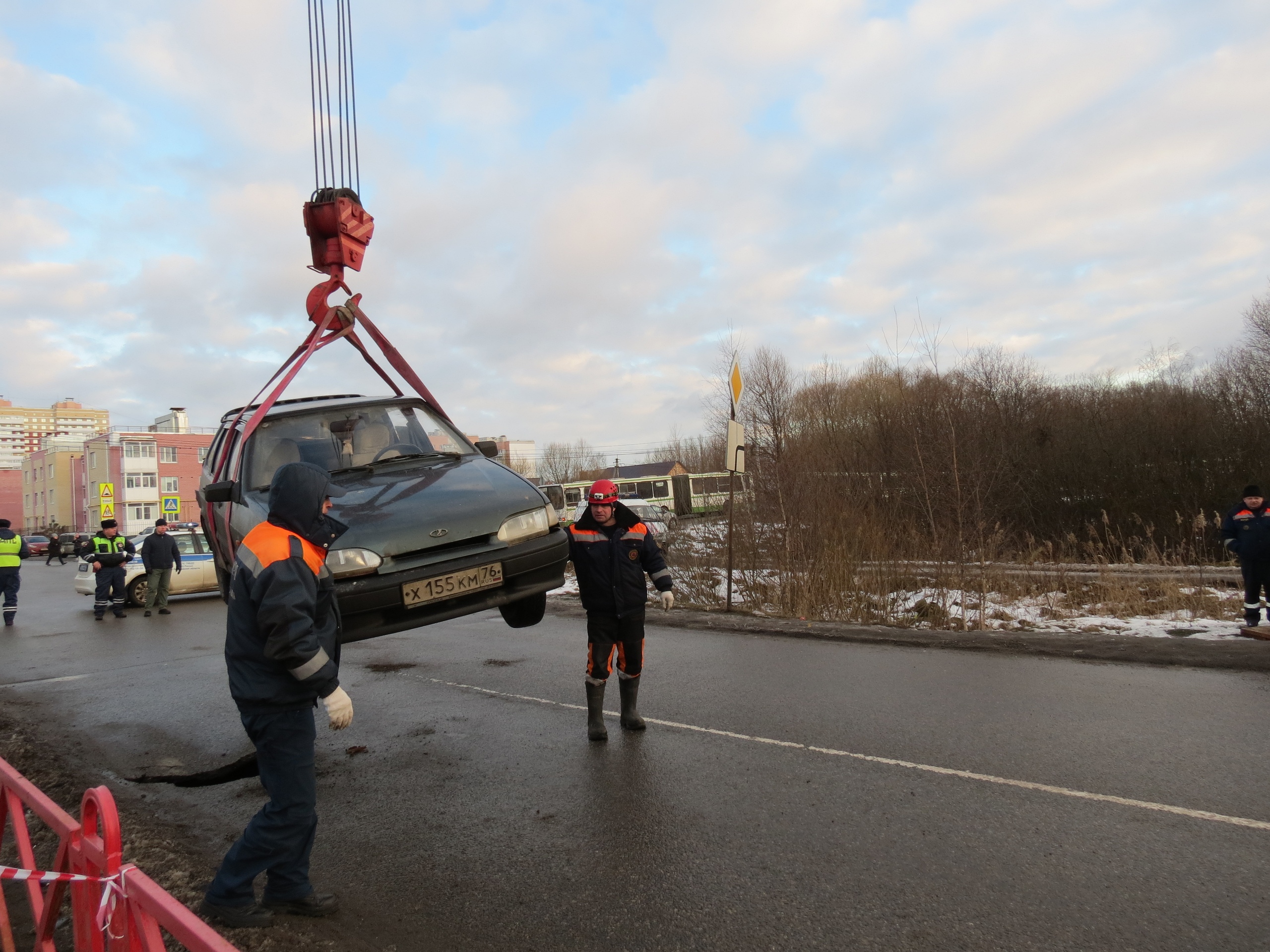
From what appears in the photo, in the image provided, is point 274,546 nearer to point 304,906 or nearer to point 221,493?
point 304,906

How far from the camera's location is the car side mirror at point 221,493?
519 centimetres

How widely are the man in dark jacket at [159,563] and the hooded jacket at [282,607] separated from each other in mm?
14737

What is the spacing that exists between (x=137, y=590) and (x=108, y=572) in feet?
5.99

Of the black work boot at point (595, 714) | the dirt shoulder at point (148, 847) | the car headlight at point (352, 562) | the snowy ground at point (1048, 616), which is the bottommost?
the snowy ground at point (1048, 616)

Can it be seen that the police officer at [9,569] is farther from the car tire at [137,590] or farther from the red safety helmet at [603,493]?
the red safety helmet at [603,493]

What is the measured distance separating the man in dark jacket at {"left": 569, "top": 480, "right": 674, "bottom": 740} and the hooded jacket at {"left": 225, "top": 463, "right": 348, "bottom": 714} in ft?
8.88

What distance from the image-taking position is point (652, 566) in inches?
243

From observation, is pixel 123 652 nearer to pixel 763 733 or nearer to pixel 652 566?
pixel 652 566

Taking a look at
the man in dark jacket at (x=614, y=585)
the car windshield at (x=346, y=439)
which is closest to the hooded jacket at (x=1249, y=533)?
the man in dark jacket at (x=614, y=585)

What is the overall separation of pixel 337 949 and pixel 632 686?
10.6 feet

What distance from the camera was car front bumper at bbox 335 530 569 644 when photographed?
14.6ft


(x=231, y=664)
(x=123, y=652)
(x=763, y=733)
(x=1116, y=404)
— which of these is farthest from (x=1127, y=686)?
(x=1116, y=404)

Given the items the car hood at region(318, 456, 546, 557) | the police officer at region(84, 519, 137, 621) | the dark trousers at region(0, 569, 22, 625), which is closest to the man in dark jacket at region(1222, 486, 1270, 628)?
the car hood at region(318, 456, 546, 557)

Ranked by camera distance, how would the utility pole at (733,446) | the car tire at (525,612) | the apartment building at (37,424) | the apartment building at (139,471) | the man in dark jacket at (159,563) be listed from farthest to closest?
the apartment building at (37,424), the apartment building at (139,471), the man in dark jacket at (159,563), the utility pole at (733,446), the car tire at (525,612)
